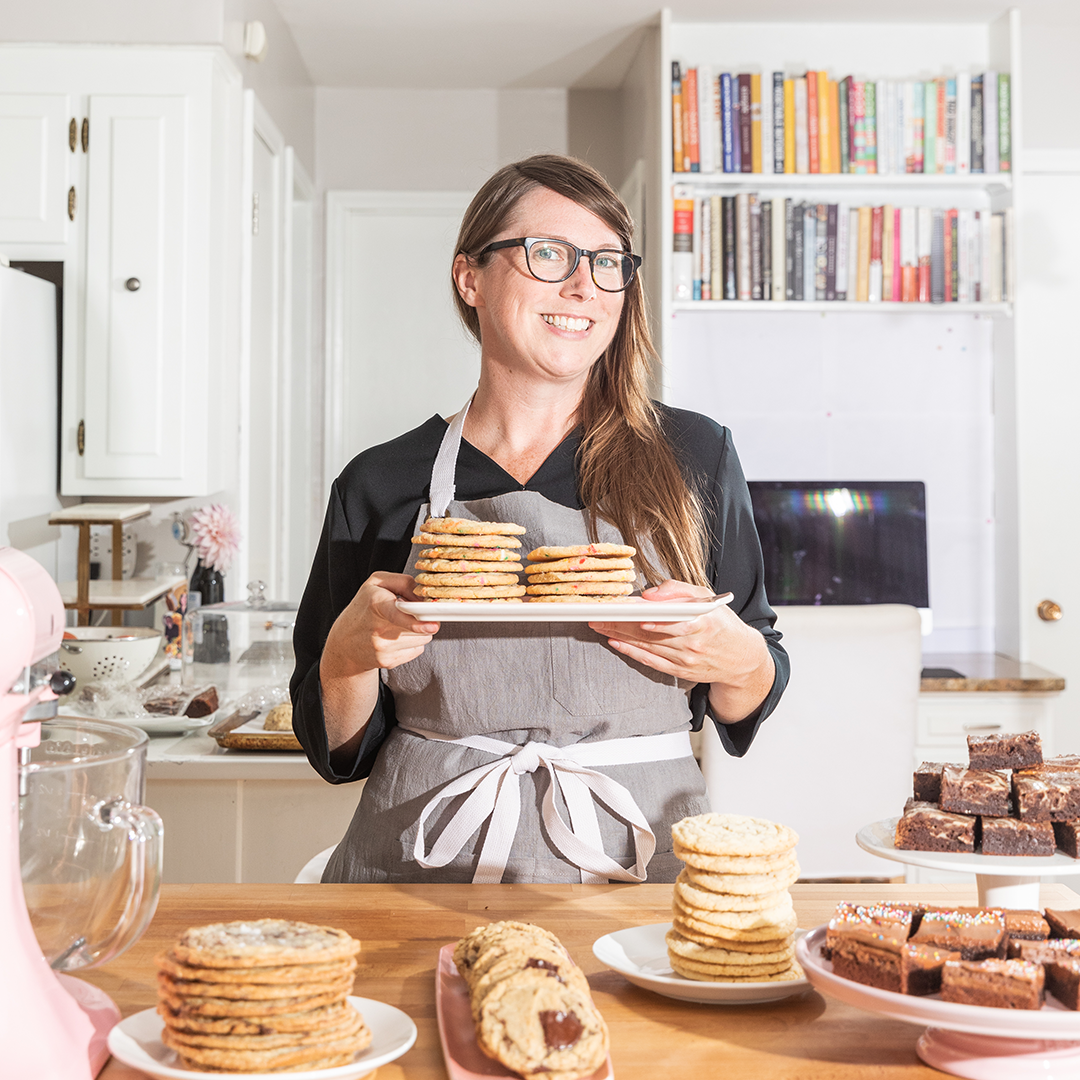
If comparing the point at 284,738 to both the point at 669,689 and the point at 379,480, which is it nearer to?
the point at 379,480

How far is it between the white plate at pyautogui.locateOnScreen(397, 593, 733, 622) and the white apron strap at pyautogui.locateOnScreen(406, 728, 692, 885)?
10.9 inches

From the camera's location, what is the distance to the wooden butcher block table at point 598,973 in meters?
0.77

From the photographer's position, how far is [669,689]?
1.38m

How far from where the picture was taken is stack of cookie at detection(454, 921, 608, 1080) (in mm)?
702

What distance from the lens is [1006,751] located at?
3.11ft

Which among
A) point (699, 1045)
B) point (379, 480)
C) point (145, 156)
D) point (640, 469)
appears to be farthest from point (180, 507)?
point (699, 1045)

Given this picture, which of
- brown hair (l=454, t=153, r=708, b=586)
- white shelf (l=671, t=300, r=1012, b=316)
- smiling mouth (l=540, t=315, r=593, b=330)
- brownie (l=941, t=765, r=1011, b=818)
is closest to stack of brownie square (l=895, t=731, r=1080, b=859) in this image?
brownie (l=941, t=765, r=1011, b=818)

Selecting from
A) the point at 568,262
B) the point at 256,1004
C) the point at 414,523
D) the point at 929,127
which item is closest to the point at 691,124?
the point at 929,127

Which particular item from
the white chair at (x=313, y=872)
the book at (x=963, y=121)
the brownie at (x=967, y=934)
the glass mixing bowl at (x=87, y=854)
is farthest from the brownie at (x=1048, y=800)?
the book at (x=963, y=121)

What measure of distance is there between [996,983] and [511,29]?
3.85m

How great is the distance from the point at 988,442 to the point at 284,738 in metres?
2.82

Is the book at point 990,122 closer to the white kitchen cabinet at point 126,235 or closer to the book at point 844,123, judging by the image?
the book at point 844,123

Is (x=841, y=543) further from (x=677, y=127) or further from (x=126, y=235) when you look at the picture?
(x=126, y=235)

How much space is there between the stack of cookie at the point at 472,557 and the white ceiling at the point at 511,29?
2.99 m
